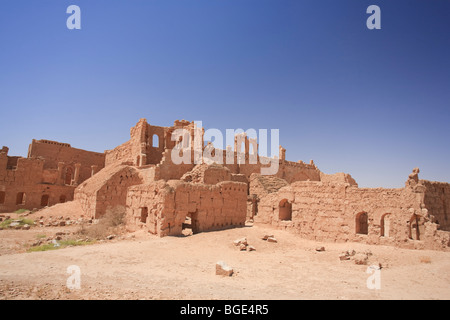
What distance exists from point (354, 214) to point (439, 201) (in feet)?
15.1

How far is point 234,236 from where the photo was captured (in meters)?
12.2

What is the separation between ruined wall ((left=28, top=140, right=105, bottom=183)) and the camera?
2738cm

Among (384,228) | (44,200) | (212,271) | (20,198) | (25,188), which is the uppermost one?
(25,188)

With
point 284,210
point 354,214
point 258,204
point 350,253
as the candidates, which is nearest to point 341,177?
point 284,210

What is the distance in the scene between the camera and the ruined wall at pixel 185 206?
1191 centimetres

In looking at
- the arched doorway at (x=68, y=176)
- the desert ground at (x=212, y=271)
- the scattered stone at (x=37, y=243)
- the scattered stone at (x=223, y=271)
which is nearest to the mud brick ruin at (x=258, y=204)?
the desert ground at (x=212, y=271)

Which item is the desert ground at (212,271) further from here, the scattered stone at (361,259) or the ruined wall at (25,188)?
the ruined wall at (25,188)

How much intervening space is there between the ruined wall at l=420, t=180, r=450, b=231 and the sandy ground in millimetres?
3448

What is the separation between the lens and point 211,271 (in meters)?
7.68

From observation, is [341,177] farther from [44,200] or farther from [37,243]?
[44,200]

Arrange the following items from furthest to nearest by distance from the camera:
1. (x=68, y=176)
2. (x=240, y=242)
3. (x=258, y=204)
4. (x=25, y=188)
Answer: (x=68, y=176)
(x=25, y=188)
(x=258, y=204)
(x=240, y=242)

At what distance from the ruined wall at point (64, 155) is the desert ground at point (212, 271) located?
18.3 m
